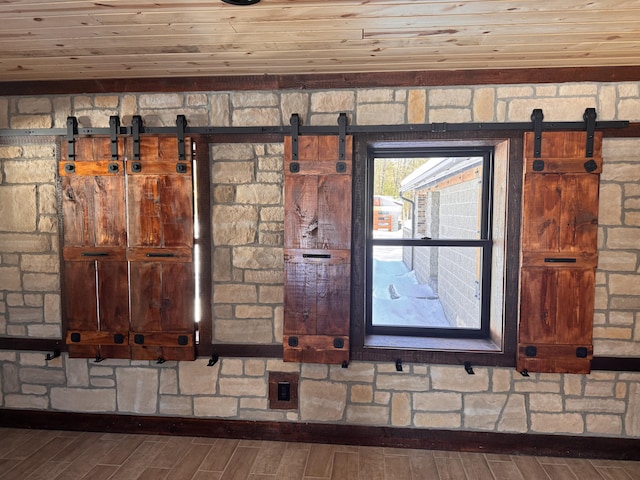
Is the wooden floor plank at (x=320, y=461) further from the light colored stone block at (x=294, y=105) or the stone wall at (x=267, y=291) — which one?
the light colored stone block at (x=294, y=105)

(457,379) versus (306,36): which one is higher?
(306,36)

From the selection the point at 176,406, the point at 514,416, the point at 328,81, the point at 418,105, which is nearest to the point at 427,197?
the point at 418,105

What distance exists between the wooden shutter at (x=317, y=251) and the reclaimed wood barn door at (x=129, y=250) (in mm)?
629

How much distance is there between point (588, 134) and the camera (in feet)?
7.14

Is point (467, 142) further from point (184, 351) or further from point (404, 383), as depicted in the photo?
point (184, 351)

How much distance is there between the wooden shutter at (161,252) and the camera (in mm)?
2396

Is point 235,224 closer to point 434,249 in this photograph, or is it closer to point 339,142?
point 339,142

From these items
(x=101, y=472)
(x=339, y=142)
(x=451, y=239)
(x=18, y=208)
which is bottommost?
(x=101, y=472)

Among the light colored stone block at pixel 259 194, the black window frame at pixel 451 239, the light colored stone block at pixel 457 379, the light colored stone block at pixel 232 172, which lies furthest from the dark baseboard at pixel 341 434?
the light colored stone block at pixel 232 172

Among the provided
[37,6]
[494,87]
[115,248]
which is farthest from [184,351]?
[494,87]

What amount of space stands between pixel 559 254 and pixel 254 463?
7.07ft

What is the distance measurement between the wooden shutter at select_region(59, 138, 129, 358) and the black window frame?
1586 millimetres

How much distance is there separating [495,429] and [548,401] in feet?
1.17

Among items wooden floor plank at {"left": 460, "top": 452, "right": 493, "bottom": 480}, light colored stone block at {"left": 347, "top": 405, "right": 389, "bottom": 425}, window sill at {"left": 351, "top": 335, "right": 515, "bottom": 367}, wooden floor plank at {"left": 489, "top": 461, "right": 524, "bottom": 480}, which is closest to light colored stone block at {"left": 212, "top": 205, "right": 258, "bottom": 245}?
window sill at {"left": 351, "top": 335, "right": 515, "bottom": 367}
